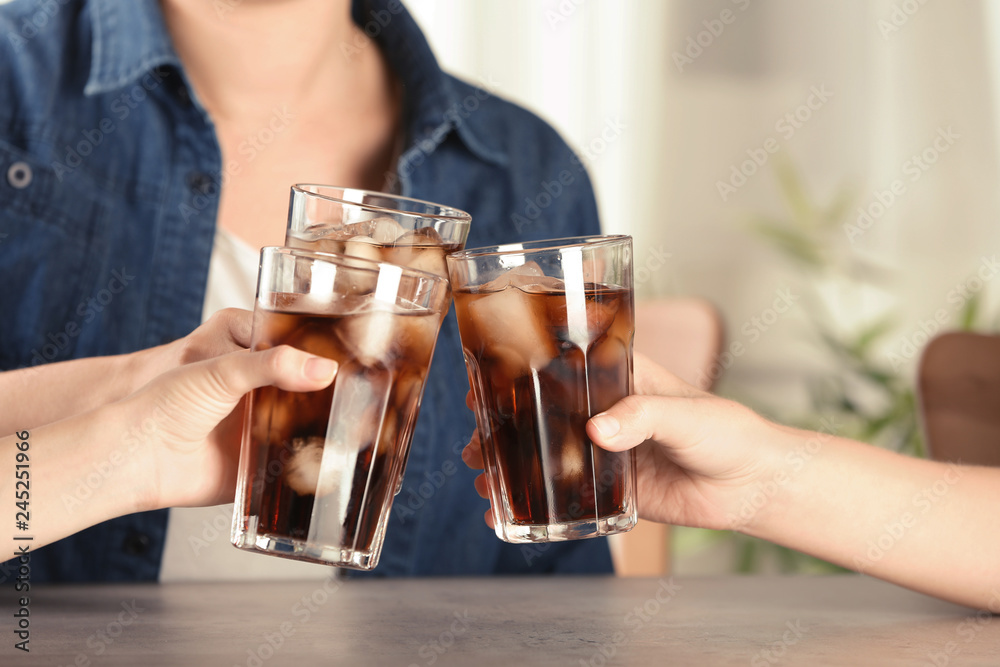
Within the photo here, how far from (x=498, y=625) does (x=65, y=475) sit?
1.51 feet

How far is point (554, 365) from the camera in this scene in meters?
0.85

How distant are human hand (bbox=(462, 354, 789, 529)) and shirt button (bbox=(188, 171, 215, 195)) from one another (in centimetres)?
79

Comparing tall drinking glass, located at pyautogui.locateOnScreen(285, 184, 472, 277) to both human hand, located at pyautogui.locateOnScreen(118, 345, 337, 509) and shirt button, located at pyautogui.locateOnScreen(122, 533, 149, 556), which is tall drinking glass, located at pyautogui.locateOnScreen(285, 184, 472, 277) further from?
shirt button, located at pyautogui.locateOnScreen(122, 533, 149, 556)

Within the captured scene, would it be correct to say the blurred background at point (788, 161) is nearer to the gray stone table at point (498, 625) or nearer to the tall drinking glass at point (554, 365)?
the gray stone table at point (498, 625)

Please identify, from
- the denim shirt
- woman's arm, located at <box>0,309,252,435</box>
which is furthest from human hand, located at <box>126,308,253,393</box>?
the denim shirt

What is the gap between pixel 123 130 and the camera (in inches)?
61.3

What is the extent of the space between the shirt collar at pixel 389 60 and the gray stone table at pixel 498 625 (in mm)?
887

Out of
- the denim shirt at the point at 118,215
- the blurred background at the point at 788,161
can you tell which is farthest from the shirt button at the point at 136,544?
the blurred background at the point at 788,161

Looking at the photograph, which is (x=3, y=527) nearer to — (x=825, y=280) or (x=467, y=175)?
(x=467, y=175)

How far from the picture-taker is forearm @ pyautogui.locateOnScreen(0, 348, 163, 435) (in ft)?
3.22

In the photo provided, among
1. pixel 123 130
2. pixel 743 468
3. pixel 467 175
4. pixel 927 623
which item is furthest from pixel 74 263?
pixel 927 623

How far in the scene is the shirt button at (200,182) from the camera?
153 centimetres

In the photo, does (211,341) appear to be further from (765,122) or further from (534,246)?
(765,122)

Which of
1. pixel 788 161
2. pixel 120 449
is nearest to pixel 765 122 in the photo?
pixel 788 161
